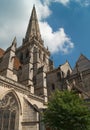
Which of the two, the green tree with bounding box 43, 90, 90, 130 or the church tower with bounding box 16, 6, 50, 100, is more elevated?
the church tower with bounding box 16, 6, 50, 100

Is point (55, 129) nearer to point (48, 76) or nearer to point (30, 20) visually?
point (48, 76)

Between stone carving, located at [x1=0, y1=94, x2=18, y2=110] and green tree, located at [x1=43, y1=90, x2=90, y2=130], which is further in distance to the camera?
stone carving, located at [x1=0, y1=94, x2=18, y2=110]

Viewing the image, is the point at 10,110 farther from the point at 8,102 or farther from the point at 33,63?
the point at 33,63

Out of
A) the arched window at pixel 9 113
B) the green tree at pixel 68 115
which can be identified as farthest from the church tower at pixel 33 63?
the green tree at pixel 68 115

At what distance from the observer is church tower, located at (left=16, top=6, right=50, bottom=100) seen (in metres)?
22.1

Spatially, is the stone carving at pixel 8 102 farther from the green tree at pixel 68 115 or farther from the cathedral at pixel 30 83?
the green tree at pixel 68 115

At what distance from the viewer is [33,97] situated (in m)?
17.2

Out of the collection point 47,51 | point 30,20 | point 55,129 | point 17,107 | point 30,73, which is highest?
point 30,20

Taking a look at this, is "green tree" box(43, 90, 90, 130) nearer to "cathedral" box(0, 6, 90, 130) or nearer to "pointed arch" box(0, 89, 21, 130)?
"cathedral" box(0, 6, 90, 130)

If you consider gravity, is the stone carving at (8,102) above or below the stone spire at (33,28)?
below

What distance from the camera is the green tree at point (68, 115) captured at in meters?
10.6

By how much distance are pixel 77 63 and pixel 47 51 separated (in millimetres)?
12225

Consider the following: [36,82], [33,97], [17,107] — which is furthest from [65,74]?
[17,107]

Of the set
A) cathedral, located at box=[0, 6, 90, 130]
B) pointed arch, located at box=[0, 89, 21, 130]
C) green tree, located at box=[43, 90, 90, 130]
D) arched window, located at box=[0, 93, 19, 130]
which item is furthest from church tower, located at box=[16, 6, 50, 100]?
green tree, located at box=[43, 90, 90, 130]
